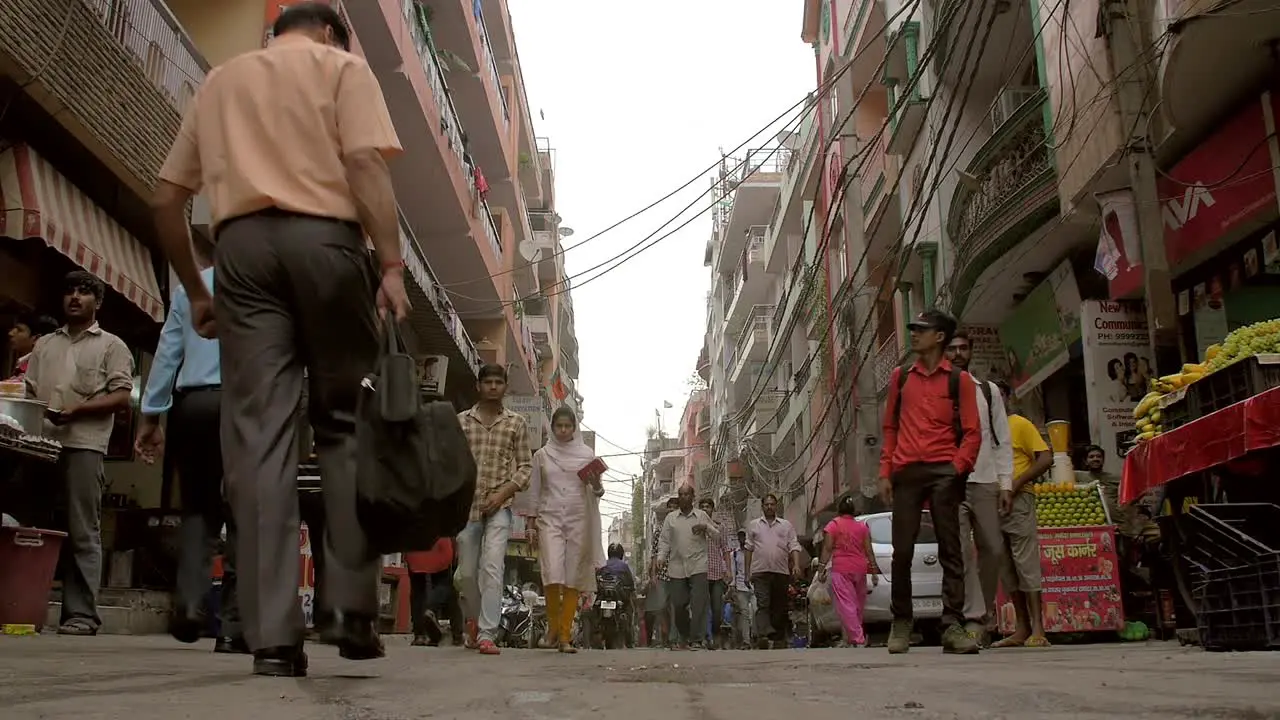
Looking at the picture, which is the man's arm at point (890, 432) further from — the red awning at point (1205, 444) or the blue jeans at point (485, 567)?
the blue jeans at point (485, 567)

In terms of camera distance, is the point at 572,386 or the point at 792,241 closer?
the point at 792,241

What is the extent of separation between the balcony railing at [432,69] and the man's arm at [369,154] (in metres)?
15.2

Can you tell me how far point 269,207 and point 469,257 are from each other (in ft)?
70.7

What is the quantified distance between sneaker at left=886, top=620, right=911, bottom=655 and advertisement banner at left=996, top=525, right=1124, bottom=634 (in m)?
2.66

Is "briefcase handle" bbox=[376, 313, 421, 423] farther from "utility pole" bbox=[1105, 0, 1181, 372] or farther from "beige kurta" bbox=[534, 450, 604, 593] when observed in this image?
"utility pole" bbox=[1105, 0, 1181, 372]

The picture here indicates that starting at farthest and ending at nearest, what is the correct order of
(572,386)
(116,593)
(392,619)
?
(572,386)
(392,619)
(116,593)

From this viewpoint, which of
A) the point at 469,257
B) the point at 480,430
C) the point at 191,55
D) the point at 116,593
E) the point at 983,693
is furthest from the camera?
the point at 469,257

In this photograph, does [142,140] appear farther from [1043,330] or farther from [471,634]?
[1043,330]

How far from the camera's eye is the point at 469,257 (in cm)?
2453

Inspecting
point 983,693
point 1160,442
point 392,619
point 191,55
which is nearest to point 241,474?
point 983,693

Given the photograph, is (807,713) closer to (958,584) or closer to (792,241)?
(958,584)

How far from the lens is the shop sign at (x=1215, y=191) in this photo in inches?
370

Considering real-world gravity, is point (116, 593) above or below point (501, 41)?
below

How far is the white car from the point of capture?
1170 cm
